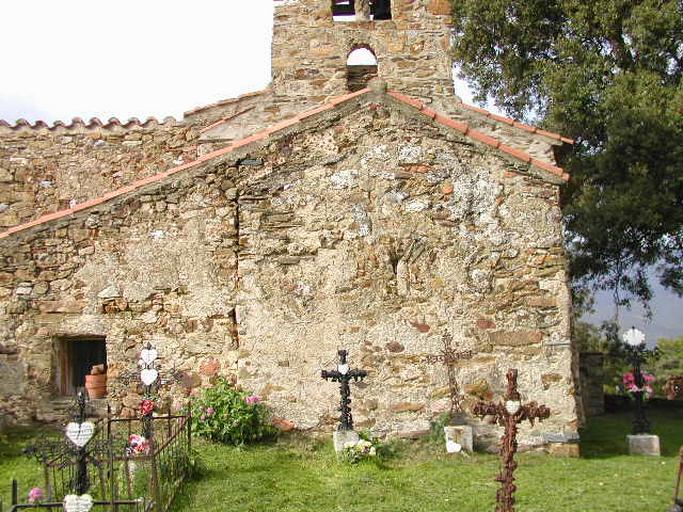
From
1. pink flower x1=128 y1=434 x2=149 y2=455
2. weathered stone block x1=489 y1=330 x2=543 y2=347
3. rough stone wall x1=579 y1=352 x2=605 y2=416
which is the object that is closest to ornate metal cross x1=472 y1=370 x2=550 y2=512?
weathered stone block x1=489 y1=330 x2=543 y2=347

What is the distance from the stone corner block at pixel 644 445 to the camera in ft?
31.4

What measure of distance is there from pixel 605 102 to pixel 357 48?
17.4 ft

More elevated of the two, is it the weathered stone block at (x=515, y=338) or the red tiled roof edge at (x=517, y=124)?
the red tiled roof edge at (x=517, y=124)

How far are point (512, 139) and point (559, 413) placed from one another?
5.30 metres

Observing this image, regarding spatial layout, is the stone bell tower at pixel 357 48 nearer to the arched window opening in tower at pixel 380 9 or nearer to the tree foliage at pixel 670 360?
the arched window opening in tower at pixel 380 9

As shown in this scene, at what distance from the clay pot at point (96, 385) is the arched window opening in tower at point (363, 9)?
25.3ft

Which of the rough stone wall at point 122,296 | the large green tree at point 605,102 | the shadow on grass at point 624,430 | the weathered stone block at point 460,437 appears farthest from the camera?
the large green tree at point 605,102

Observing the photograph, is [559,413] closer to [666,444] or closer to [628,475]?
[628,475]

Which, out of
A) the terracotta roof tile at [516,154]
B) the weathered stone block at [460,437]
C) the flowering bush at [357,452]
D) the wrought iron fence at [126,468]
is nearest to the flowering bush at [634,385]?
the weathered stone block at [460,437]

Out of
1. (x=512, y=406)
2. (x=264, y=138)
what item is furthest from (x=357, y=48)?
(x=512, y=406)

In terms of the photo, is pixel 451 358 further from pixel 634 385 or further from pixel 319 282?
pixel 634 385

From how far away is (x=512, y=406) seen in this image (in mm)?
5699

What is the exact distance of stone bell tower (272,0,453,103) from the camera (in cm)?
1312

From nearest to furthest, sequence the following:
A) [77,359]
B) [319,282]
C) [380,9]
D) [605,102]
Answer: [319,282] → [77,359] → [380,9] → [605,102]
